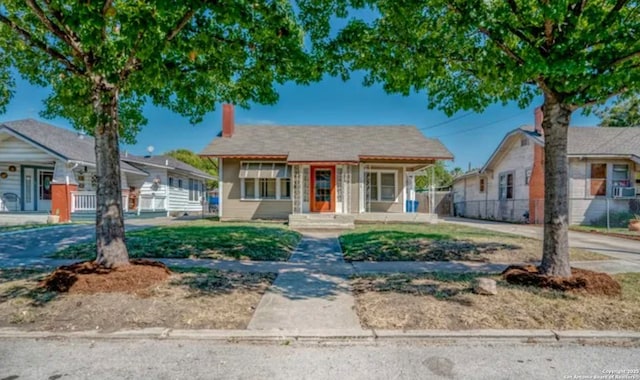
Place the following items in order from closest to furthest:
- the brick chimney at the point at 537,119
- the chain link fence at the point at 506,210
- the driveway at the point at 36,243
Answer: the driveway at the point at 36,243 → the chain link fence at the point at 506,210 → the brick chimney at the point at 537,119

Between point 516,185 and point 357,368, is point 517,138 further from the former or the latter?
point 357,368

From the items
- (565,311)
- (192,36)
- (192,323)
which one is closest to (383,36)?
(192,36)

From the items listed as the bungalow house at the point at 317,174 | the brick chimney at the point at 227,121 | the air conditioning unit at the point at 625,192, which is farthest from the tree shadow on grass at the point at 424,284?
the air conditioning unit at the point at 625,192

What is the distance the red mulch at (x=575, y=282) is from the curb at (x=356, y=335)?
1.29 m

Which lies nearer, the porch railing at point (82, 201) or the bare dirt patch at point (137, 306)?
the bare dirt patch at point (137, 306)

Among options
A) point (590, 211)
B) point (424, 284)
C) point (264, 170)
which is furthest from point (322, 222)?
point (590, 211)

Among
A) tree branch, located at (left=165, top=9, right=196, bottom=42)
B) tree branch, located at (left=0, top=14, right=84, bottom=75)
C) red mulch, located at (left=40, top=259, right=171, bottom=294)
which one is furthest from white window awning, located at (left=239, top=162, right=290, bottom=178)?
tree branch, located at (left=165, top=9, right=196, bottom=42)

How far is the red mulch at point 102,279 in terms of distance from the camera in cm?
508

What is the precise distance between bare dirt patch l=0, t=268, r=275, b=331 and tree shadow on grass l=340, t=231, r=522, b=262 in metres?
3.28

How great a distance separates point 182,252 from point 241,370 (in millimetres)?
5615

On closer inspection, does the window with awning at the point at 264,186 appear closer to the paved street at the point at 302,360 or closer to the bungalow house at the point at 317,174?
the bungalow house at the point at 317,174

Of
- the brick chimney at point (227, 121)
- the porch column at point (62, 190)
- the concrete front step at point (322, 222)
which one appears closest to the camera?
the concrete front step at point (322, 222)

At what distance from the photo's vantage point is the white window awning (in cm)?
1731

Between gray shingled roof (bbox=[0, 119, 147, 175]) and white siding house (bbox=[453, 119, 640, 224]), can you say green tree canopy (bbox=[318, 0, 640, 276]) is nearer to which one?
white siding house (bbox=[453, 119, 640, 224])
